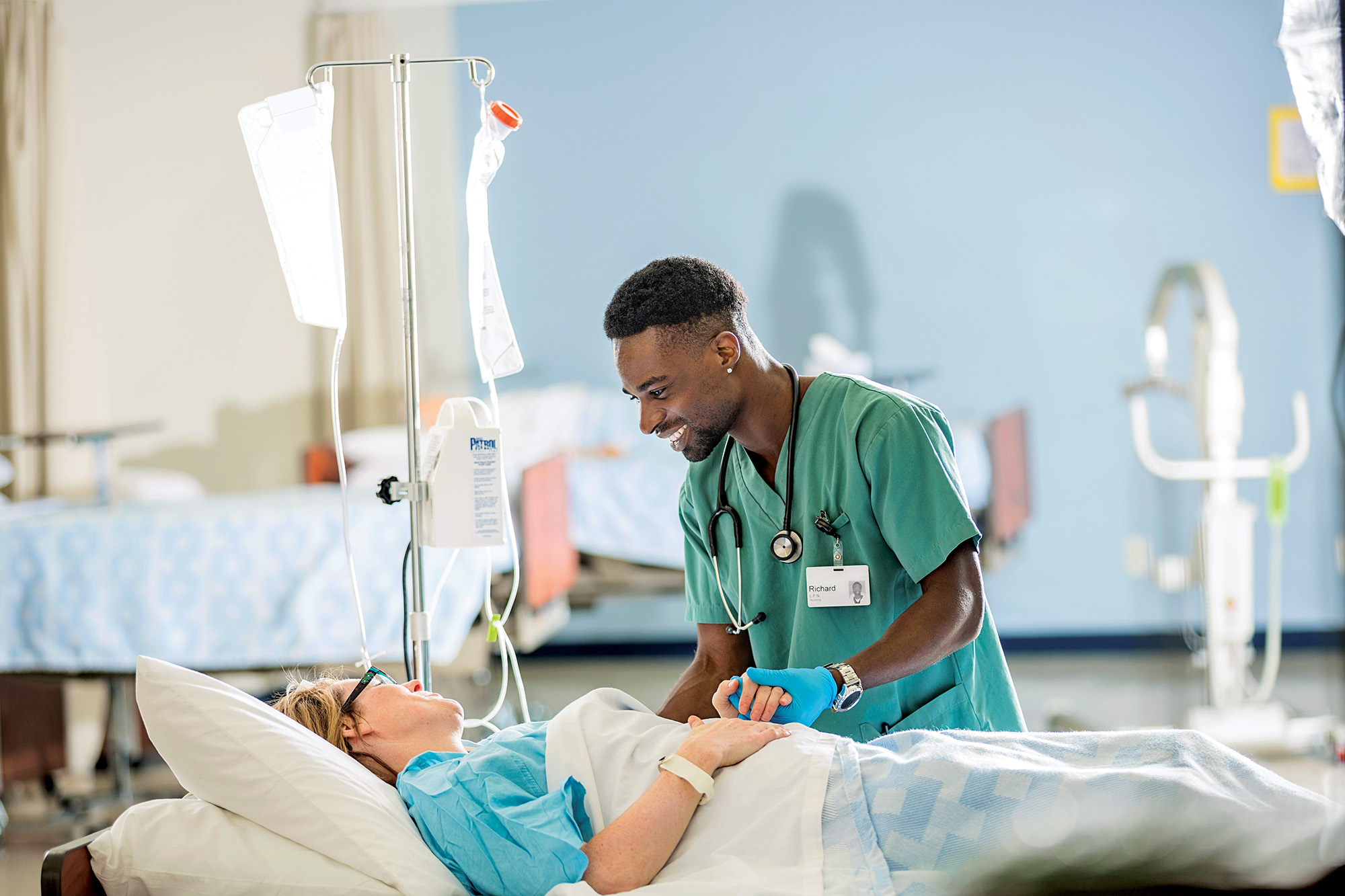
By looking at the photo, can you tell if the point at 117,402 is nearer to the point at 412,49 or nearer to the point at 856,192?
the point at 412,49

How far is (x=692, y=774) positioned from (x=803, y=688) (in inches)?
7.0

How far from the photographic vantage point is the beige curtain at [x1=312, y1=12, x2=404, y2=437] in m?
4.84

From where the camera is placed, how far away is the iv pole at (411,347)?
1589 millimetres

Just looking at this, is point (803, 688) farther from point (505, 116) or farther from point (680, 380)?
point (505, 116)

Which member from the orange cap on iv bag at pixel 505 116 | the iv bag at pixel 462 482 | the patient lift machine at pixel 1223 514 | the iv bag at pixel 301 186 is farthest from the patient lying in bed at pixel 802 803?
the patient lift machine at pixel 1223 514

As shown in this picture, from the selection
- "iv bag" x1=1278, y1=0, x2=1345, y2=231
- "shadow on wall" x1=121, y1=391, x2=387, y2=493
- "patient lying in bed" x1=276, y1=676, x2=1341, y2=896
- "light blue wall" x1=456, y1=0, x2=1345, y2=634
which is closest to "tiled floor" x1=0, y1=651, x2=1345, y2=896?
"light blue wall" x1=456, y1=0, x2=1345, y2=634

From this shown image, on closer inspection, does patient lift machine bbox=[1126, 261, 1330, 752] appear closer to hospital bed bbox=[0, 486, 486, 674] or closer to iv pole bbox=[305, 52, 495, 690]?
hospital bed bbox=[0, 486, 486, 674]

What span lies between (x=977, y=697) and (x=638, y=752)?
519mm

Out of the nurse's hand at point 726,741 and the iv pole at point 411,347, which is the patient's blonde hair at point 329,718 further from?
the nurse's hand at point 726,741

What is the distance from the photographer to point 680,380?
4.86 ft

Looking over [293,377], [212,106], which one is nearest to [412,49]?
[212,106]

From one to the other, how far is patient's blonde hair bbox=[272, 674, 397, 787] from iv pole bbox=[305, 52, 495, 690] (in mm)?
134

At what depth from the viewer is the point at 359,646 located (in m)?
2.76

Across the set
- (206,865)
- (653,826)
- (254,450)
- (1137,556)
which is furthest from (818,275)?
(206,865)
